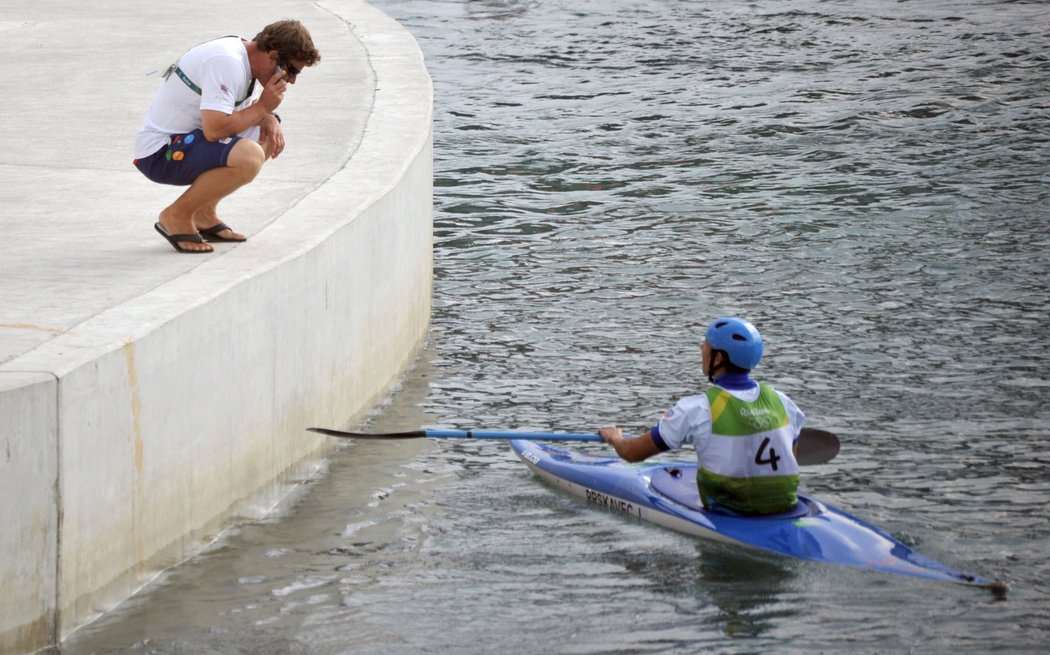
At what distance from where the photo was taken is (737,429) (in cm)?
756

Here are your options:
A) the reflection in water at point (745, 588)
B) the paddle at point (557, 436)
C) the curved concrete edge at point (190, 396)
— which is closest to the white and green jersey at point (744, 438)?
the reflection in water at point (745, 588)

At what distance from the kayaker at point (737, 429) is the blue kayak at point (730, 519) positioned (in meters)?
0.15

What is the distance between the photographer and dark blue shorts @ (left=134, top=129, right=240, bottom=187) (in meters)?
8.48

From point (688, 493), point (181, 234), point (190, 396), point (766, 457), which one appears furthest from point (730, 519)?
point (181, 234)

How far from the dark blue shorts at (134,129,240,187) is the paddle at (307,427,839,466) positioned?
58.4 inches

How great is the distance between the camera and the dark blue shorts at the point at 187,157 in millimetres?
8484

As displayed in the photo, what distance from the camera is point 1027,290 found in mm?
13312

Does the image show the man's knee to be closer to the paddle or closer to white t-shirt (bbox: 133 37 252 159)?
white t-shirt (bbox: 133 37 252 159)

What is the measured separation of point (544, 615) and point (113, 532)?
71.4 inches

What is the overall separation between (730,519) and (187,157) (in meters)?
3.31

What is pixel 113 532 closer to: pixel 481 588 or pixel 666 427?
pixel 481 588

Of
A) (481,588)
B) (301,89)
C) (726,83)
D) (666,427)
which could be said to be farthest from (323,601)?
(726,83)

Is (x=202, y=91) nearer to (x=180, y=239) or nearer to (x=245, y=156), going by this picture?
(x=245, y=156)

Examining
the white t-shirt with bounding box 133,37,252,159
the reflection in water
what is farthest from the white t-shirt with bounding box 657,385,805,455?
the white t-shirt with bounding box 133,37,252,159
